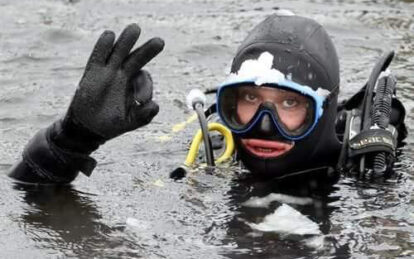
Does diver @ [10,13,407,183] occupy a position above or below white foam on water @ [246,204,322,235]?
above

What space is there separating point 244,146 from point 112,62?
0.81 meters

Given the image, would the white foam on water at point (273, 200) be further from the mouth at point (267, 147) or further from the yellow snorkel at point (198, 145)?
the yellow snorkel at point (198, 145)

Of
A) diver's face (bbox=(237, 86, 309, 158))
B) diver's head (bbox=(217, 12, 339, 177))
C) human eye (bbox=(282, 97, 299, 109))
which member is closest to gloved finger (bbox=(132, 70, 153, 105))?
diver's head (bbox=(217, 12, 339, 177))

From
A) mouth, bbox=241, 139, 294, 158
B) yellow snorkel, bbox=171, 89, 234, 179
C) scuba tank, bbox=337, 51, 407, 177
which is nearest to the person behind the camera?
mouth, bbox=241, 139, 294, 158

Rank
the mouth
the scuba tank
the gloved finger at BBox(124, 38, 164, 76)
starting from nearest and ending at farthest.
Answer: the gloved finger at BBox(124, 38, 164, 76)
the mouth
the scuba tank

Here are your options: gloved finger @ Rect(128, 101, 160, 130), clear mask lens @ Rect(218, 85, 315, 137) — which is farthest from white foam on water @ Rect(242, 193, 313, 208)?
gloved finger @ Rect(128, 101, 160, 130)

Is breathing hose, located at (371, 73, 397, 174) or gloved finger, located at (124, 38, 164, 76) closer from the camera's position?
gloved finger, located at (124, 38, 164, 76)

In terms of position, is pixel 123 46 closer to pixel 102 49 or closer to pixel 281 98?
pixel 102 49

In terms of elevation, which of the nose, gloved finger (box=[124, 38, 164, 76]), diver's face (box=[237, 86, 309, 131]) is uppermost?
gloved finger (box=[124, 38, 164, 76])

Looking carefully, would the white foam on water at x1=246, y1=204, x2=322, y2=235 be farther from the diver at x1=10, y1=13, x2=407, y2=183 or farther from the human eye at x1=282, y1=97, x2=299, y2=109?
the human eye at x1=282, y1=97, x2=299, y2=109

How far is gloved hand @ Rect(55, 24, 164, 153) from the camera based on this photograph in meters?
4.30

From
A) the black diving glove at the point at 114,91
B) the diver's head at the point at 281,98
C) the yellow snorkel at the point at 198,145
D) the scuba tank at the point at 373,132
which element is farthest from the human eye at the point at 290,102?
the black diving glove at the point at 114,91

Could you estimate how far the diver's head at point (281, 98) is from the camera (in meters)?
4.47

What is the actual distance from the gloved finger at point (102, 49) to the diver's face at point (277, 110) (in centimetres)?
74
